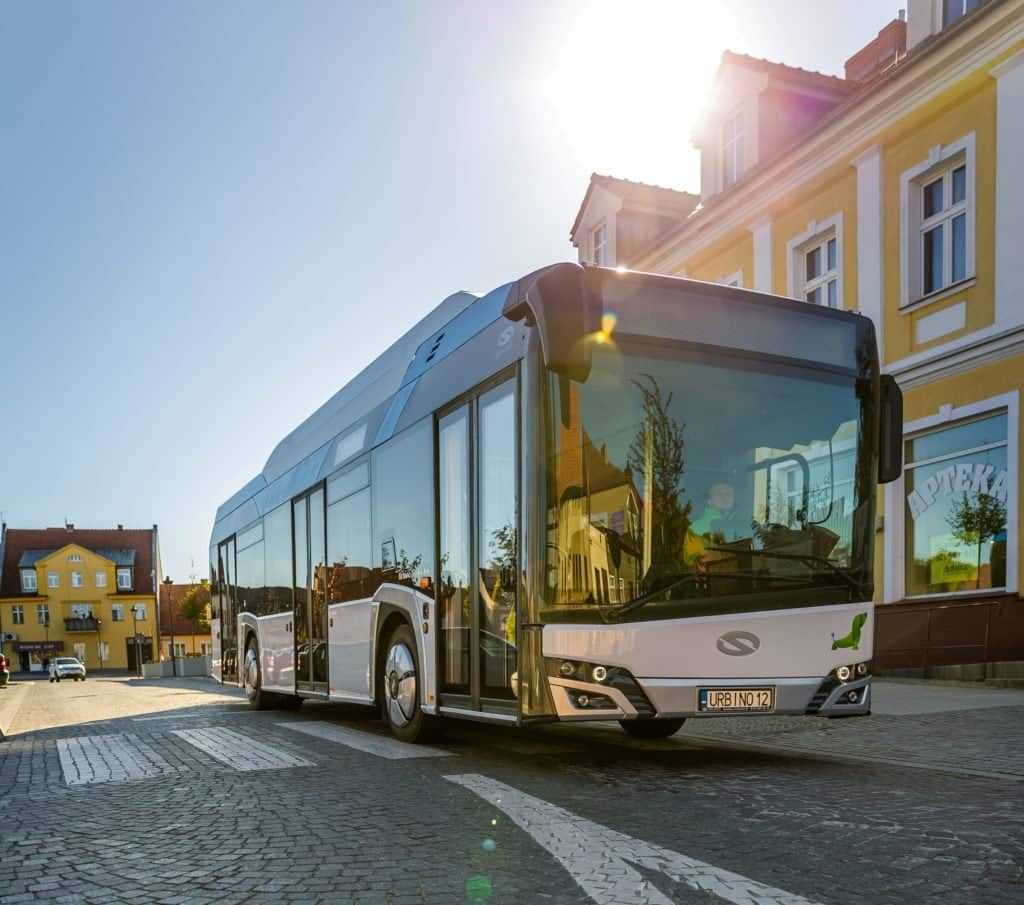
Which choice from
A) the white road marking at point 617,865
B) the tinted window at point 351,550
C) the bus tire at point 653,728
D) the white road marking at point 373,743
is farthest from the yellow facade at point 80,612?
the white road marking at point 617,865

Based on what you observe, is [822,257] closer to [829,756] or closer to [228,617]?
[228,617]

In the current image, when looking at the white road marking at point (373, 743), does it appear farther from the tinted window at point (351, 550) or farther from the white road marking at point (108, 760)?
the white road marking at point (108, 760)

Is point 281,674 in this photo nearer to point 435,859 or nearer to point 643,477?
point 643,477

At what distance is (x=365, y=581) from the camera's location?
982 centimetres

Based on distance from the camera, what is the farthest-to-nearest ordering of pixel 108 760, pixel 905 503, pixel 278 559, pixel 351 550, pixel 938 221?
1. pixel 905 503
2. pixel 938 221
3. pixel 278 559
4. pixel 351 550
5. pixel 108 760

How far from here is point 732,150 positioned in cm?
2188

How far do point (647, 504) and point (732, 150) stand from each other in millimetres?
17059

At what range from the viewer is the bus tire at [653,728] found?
932 cm

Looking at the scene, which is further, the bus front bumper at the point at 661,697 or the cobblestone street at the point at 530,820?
the bus front bumper at the point at 661,697

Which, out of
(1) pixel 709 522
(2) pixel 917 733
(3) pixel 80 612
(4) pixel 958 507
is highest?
(1) pixel 709 522

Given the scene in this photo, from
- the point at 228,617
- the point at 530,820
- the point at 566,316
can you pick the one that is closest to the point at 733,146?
the point at 228,617

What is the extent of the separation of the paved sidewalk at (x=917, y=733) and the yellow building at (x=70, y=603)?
84.7m

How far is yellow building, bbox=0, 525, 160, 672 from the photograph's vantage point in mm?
89000

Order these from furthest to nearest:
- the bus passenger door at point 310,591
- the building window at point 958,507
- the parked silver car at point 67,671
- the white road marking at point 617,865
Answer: the parked silver car at point 67,671, the building window at point 958,507, the bus passenger door at point 310,591, the white road marking at point 617,865
